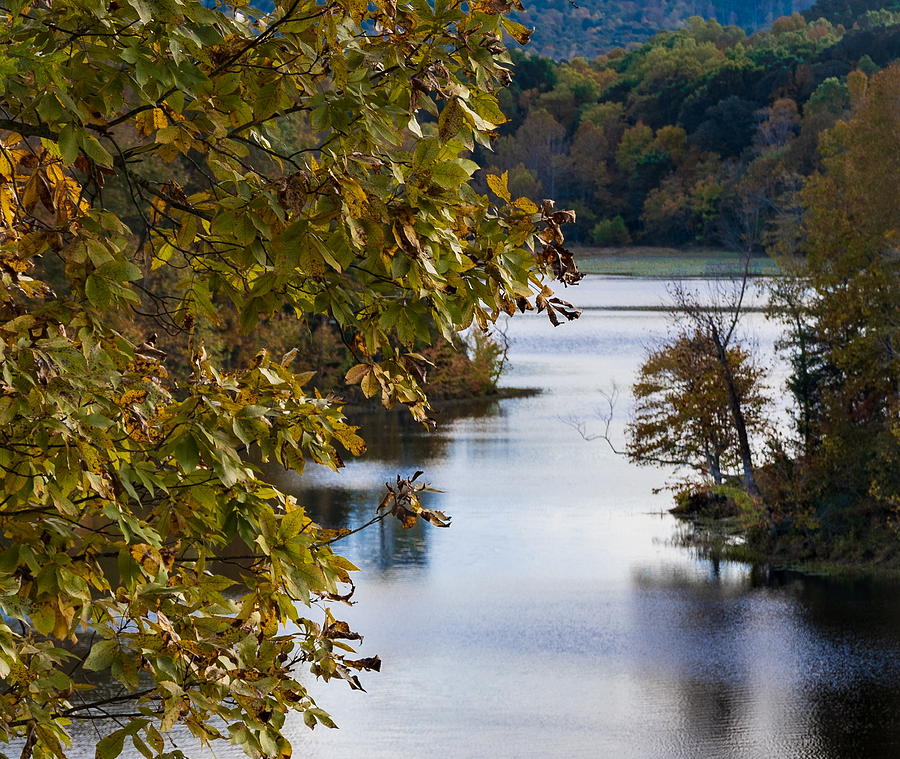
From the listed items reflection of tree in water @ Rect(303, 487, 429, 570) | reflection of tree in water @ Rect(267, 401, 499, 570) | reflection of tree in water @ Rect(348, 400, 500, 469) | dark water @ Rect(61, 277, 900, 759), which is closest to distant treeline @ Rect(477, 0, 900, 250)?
reflection of tree in water @ Rect(348, 400, 500, 469)

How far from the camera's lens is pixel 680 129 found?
278 feet

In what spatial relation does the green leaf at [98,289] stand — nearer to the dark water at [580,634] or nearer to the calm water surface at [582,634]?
the dark water at [580,634]

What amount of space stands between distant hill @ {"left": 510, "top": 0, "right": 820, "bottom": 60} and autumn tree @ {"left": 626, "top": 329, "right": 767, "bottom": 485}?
87.4 m

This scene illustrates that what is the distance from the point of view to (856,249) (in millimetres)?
27312

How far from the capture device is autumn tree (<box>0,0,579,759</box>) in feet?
12.1

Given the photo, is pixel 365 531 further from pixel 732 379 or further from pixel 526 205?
pixel 526 205

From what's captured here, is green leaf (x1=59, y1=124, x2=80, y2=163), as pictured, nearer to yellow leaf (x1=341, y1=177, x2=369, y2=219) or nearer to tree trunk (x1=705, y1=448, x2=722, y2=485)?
yellow leaf (x1=341, y1=177, x2=369, y2=219)

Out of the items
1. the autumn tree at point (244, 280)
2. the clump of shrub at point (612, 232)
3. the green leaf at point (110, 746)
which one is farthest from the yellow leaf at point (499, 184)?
the clump of shrub at point (612, 232)

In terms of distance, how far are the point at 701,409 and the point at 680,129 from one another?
195 ft

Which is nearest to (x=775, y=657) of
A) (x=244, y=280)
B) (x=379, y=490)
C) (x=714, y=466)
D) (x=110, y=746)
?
(x=714, y=466)

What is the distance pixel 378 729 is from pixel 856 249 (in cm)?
1522

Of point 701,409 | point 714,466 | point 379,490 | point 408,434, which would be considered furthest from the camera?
point 408,434

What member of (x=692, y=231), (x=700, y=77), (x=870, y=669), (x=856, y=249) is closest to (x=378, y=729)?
(x=870, y=669)

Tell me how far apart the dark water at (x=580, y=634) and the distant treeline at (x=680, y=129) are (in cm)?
4316
